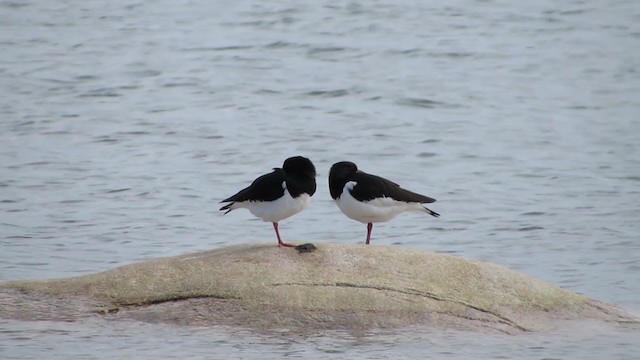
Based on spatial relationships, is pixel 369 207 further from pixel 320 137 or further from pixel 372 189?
pixel 320 137

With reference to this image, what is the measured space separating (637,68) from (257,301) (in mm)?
17393

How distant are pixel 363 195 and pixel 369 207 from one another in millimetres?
134

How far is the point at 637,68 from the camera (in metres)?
25.2

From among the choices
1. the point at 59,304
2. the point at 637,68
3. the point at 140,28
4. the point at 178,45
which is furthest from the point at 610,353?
the point at 140,28

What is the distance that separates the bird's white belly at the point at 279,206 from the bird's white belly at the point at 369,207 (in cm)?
41

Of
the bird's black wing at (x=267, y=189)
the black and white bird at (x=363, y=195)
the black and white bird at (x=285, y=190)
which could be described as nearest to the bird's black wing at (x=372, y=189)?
the black and white bird at (x=363, y=195)

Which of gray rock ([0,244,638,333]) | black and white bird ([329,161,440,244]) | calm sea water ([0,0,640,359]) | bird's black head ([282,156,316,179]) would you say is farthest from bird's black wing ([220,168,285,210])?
calm sea water ([0,0,640,359])

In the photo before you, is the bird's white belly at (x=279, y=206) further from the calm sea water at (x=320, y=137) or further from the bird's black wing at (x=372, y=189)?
the calm sea water at (x=320, y=137)

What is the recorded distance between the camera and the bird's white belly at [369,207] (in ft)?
34.9

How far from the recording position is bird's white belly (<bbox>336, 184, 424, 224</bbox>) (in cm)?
1063

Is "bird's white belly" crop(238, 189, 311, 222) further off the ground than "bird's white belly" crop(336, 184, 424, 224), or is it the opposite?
"bird's white belly" crop(238, 189, 311, 222)

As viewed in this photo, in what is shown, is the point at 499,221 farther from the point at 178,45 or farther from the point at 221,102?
the point at 178,45

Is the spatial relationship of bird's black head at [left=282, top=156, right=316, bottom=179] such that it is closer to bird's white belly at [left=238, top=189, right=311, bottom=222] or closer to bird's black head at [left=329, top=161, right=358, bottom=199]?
bird's white belly at [left=238, top=189, right=311, bottom=222]

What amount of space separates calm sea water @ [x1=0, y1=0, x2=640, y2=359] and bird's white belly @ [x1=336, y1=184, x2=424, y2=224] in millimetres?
1457
